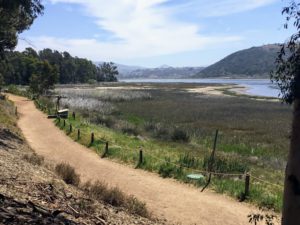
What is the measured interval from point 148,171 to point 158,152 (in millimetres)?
4512

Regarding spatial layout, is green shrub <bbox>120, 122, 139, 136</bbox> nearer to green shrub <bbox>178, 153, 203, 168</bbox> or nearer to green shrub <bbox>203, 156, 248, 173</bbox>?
green shrub <bbox>178, 153, 203, 168</bbox>

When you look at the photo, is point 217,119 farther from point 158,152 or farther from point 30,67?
point 30,67


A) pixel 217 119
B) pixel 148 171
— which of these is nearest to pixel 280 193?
pixel 148 171

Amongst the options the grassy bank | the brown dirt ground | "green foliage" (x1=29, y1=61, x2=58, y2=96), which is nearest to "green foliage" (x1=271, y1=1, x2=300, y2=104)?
the brown dirt ground

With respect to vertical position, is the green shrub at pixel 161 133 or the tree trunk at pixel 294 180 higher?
the tree trunk at pixel 294 180

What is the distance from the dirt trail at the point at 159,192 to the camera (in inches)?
521

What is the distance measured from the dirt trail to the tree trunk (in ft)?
23.0

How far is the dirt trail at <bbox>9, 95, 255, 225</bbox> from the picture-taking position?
13.2 metres

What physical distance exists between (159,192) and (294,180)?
1024 centimetres

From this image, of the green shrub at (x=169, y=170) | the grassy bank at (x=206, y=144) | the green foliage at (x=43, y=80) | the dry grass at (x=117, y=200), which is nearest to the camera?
the dry grass at (x=117, y=200)

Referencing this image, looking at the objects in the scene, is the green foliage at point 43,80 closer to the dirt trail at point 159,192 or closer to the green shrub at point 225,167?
the dirt trail at point 159,192

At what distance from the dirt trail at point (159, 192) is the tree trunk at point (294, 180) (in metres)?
7.00

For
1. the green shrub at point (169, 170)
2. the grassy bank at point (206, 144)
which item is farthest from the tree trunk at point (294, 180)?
the green shrub at point (169, 170)

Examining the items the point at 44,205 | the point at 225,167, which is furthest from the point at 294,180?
the point at 225,167
